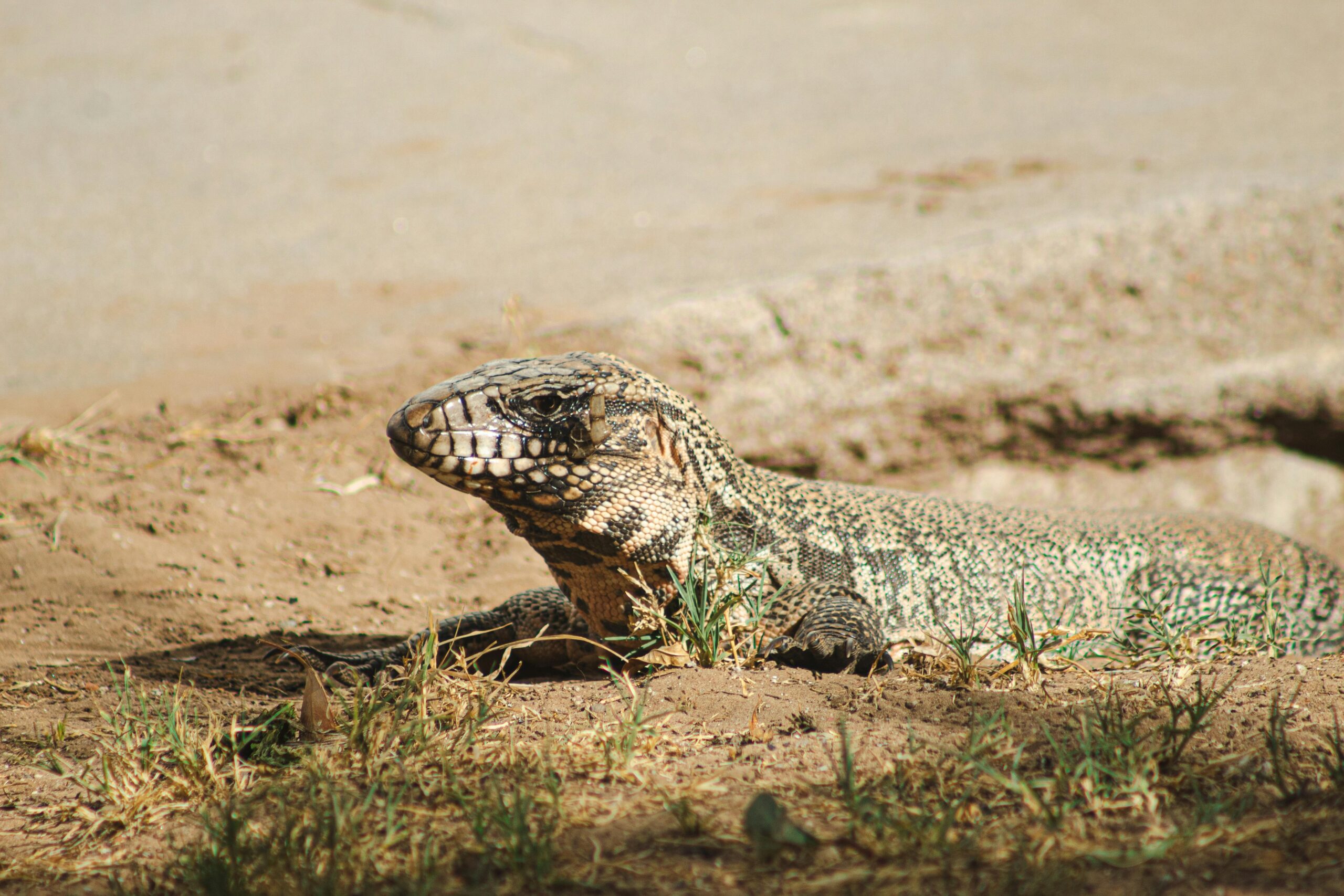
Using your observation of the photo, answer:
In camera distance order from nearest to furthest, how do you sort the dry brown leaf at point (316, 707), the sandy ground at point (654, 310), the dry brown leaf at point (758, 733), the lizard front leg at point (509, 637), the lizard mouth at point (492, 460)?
1. the dry brown leaf at point (758, 733)
2. the dry brown leaf at point (316, 707)
3. the lizard mouth at point (492, 460)
4. the lizard front leg at point (509, 637)
5. the sandy ground at point (654, 310)

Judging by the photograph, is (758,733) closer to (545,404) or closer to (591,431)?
(591,431)

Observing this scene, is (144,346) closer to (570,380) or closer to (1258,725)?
(570,380)

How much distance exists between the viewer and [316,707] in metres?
3.20

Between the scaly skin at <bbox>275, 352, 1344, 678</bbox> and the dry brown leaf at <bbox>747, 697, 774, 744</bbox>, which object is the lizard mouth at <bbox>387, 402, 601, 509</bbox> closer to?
the scaly skin at <bbox>275, 352, 1344, 678</bbox>

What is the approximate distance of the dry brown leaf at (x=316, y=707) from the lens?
3191 millimetres

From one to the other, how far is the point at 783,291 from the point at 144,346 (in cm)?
428

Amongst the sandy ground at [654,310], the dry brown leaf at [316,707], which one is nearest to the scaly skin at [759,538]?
the dry brown leaf at [316,707]

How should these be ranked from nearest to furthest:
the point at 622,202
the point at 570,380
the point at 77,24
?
the point at 570,380, the point at 622,202, the point at 77,24

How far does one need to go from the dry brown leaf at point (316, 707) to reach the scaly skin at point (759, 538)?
144 millimetres

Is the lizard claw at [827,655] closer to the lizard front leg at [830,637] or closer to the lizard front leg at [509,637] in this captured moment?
the lizard front leg at [830,637]

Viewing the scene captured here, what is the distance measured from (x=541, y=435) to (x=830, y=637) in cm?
117

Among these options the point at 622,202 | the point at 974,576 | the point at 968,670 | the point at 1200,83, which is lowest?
the point at 974,576

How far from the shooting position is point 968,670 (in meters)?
3.34

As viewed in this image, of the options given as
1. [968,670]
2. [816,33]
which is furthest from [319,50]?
[968,670]
